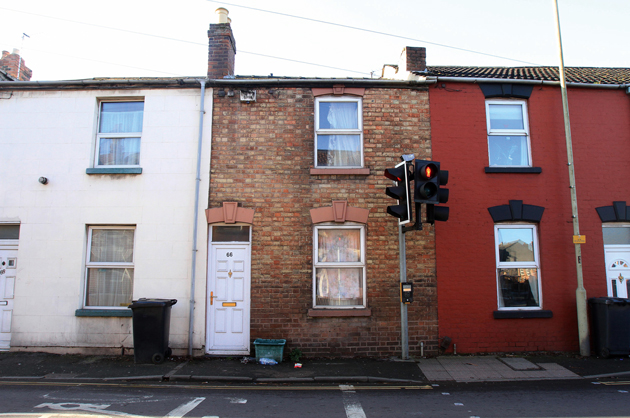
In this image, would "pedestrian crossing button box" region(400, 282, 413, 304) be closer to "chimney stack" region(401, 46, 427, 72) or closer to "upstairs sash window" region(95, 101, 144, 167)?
"chimney stack" region(401, 46, 427, 72)

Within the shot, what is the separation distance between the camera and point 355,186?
8422 mm

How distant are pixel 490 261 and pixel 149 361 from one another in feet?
23.0

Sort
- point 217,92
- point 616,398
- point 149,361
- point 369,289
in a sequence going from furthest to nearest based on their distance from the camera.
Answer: point 217,92
point 369,289
point 149,361
point 616,398

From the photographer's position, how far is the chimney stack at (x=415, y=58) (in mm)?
9383

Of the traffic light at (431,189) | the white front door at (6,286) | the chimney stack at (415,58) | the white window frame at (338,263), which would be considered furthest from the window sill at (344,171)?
the white front door at (6,286)

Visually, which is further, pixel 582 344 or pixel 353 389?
pixel 582 344

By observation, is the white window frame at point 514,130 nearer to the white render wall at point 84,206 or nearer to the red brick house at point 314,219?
the red brick house at point 314,219

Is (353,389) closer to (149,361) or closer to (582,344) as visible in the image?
(149,361)

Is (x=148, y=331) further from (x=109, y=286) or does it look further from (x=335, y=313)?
(x=335, y=313)

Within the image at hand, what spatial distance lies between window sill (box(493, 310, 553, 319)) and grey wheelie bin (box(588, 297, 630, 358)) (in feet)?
Answer: 3.00

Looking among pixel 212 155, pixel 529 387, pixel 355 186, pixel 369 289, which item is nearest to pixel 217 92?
pixel 212 155

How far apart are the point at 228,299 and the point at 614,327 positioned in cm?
759

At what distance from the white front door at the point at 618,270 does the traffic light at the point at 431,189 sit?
14.9 feet

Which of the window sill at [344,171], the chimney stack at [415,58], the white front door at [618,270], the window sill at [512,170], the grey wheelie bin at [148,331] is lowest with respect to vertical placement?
the grey wheelie bin at [148,331]
